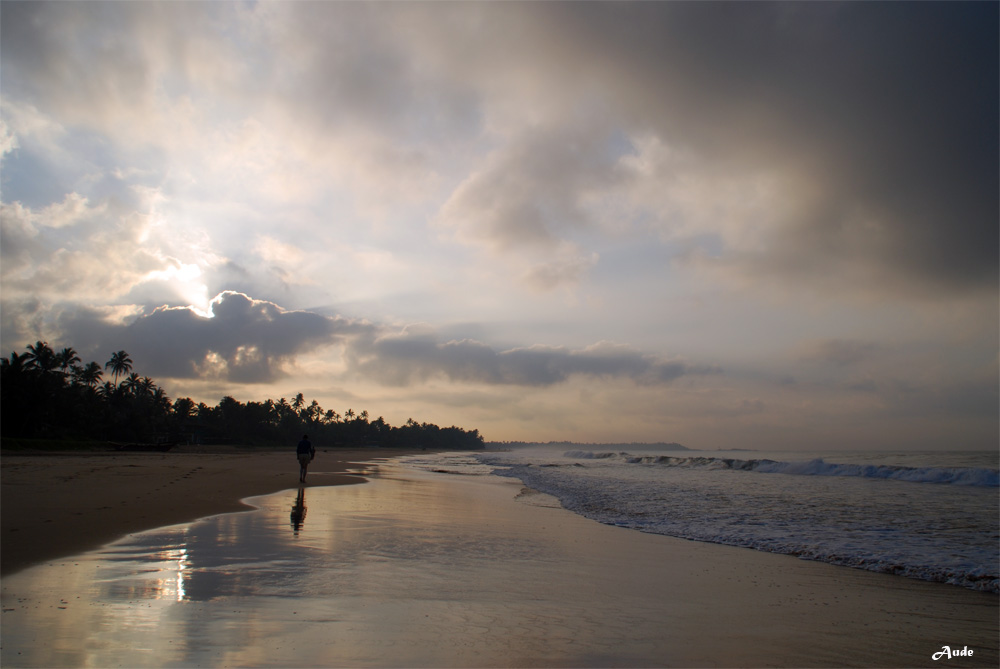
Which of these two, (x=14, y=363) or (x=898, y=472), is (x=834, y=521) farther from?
(x=14, y=363)

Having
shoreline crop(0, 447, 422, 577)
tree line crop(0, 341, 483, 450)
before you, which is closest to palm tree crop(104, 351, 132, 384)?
tree line crop(0, 341, 483, 450)

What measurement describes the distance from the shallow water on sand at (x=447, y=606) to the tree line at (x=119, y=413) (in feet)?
188

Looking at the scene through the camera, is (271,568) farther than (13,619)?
Yes

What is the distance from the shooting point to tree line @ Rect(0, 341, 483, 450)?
162 feet

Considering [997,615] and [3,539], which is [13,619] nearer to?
[3,539]

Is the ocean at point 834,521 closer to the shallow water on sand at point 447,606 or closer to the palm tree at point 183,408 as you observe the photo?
the shallow water on sand at point 447,606

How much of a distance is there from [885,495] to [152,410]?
9280cm

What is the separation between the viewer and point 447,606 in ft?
18.5

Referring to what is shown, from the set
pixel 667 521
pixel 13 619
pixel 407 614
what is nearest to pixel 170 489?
pixel 13 619

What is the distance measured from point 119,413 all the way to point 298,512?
77.8 m

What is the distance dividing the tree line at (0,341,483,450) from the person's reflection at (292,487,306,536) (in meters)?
49.9

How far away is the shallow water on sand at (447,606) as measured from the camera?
4.37m

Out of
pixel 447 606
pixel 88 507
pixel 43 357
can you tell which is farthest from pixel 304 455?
pixel 43 357

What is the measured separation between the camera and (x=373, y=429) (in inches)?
6309
